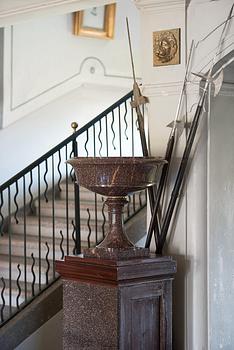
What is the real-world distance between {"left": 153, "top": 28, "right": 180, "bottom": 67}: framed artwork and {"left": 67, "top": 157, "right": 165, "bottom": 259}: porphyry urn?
65 cm

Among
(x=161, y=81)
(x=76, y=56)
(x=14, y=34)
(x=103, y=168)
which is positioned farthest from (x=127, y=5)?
(x=103, y=168)

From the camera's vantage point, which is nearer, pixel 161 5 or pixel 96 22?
pixel 161 5

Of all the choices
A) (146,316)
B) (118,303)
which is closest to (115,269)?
(118,303)

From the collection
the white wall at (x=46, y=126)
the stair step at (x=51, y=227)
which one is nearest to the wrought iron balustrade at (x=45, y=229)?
the stair step at (x=51, y=227)

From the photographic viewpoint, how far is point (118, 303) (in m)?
3.07

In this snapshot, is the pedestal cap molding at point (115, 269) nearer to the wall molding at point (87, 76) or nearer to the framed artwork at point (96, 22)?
the wall molding at point (87, 76)

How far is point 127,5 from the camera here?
21.8 feet

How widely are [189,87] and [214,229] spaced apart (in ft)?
2.59

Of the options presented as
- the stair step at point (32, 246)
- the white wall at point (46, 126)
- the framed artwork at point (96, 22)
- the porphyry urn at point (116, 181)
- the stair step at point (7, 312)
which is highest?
the framed artwork at point (96, 22)

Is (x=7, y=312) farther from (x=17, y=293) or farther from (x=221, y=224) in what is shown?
(x=221, y=224)

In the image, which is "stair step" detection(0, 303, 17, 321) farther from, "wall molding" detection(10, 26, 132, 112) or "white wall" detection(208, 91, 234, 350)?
"wall molding" detection(10, 26, 132, 112)

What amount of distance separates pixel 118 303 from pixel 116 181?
57cm

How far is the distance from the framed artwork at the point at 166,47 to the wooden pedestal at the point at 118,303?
1073mm

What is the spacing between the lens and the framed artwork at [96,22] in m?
6.24
